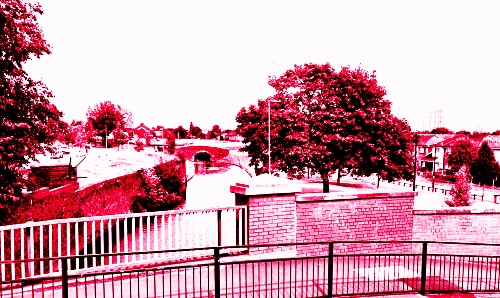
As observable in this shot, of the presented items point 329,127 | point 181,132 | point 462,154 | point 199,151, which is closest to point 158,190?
point 329,127

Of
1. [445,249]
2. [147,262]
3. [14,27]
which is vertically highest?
[14,27]

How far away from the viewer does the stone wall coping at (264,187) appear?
7.03 m

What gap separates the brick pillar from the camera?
23.3 feet

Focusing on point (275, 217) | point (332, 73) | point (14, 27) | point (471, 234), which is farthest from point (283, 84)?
point (275, 217)

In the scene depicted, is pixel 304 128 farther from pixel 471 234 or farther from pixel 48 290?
pixel 48 290

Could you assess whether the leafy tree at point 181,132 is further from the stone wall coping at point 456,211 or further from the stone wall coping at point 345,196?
the stone wall coping at point 345,196

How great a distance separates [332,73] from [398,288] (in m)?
24.2

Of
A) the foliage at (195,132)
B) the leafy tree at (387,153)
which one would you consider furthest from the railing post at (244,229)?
the foliage at (195,132)

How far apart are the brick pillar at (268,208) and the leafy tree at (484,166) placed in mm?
56922

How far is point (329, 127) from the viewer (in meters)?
27.7

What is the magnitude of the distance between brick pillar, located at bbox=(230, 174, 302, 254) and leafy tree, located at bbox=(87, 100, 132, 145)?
78.3 meters

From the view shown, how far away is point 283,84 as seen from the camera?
97.4 ft

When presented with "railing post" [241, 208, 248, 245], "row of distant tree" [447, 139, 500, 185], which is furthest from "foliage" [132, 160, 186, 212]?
"row of distant tree" [447, 139, 500, 185]

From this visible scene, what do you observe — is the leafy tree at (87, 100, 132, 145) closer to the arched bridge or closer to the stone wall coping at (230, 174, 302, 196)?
the arched bridge
